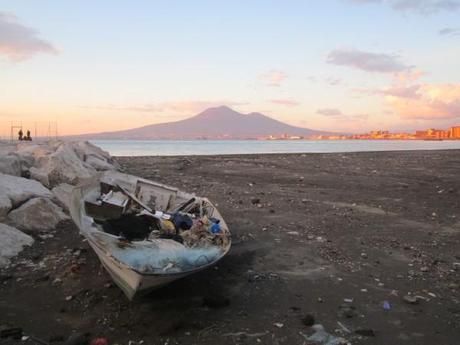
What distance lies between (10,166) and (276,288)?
25.0 feet

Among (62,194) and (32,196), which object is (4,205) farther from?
(62,194)

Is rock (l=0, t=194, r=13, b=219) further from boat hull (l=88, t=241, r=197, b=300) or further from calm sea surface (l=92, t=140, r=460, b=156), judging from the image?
calm sea surface (l=92, t=140, r=460, b=156)

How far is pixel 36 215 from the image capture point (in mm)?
8969

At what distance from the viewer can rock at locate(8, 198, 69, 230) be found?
338 inches

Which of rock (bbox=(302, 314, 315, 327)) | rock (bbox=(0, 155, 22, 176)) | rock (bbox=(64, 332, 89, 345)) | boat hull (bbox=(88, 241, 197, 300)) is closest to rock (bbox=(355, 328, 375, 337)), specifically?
rock (bbox=(302, 314, 315, 327))

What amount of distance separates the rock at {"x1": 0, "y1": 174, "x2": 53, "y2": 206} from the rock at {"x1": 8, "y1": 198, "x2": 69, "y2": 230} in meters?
0.20

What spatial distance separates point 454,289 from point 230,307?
328 cm

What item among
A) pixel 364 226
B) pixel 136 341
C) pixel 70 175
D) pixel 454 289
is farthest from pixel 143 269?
pixel 70 175

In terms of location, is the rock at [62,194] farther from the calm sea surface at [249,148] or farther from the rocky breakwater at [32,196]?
the calm sea surface at [249,148]

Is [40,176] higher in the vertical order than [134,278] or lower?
higher

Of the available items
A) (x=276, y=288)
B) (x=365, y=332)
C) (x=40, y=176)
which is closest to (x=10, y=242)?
(x=40, y=176)

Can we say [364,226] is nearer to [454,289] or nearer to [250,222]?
[250,222]

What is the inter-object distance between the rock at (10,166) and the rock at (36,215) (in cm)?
202

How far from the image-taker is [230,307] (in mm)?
5914
